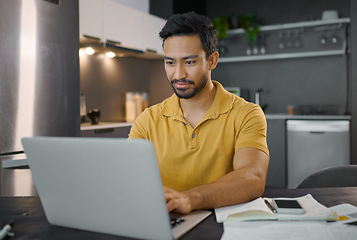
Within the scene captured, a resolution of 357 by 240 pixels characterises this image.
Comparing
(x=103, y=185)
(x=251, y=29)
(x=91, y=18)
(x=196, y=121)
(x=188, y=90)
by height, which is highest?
(x=251, y=29)

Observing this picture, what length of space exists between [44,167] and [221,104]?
938 mm

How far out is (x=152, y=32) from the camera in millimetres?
4328

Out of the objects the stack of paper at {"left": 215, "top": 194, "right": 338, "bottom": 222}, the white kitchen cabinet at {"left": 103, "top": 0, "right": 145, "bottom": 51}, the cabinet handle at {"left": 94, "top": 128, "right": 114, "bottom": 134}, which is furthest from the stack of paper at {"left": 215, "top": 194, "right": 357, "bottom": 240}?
the white kitchen cabinet at {"left": 103, "top": 0, "right": 145, "bottom": 51}

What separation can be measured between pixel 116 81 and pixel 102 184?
3573 millimetres

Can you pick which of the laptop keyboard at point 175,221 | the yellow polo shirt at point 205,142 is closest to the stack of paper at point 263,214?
the laptop keyboard at point 175,221

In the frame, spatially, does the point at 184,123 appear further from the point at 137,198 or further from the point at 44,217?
the point at 137,198

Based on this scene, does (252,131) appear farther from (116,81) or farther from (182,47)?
(116,81)

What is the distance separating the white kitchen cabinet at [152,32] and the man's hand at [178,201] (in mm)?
3366

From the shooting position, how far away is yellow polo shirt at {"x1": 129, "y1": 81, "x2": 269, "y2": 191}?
159 centimetres

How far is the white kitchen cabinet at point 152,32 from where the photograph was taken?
→ 4.22m

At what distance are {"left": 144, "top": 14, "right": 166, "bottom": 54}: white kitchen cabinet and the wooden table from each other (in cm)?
314

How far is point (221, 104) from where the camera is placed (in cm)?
167

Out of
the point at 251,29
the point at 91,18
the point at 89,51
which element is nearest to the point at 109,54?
the point at 89,51

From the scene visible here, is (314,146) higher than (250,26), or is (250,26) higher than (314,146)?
(250,26)
